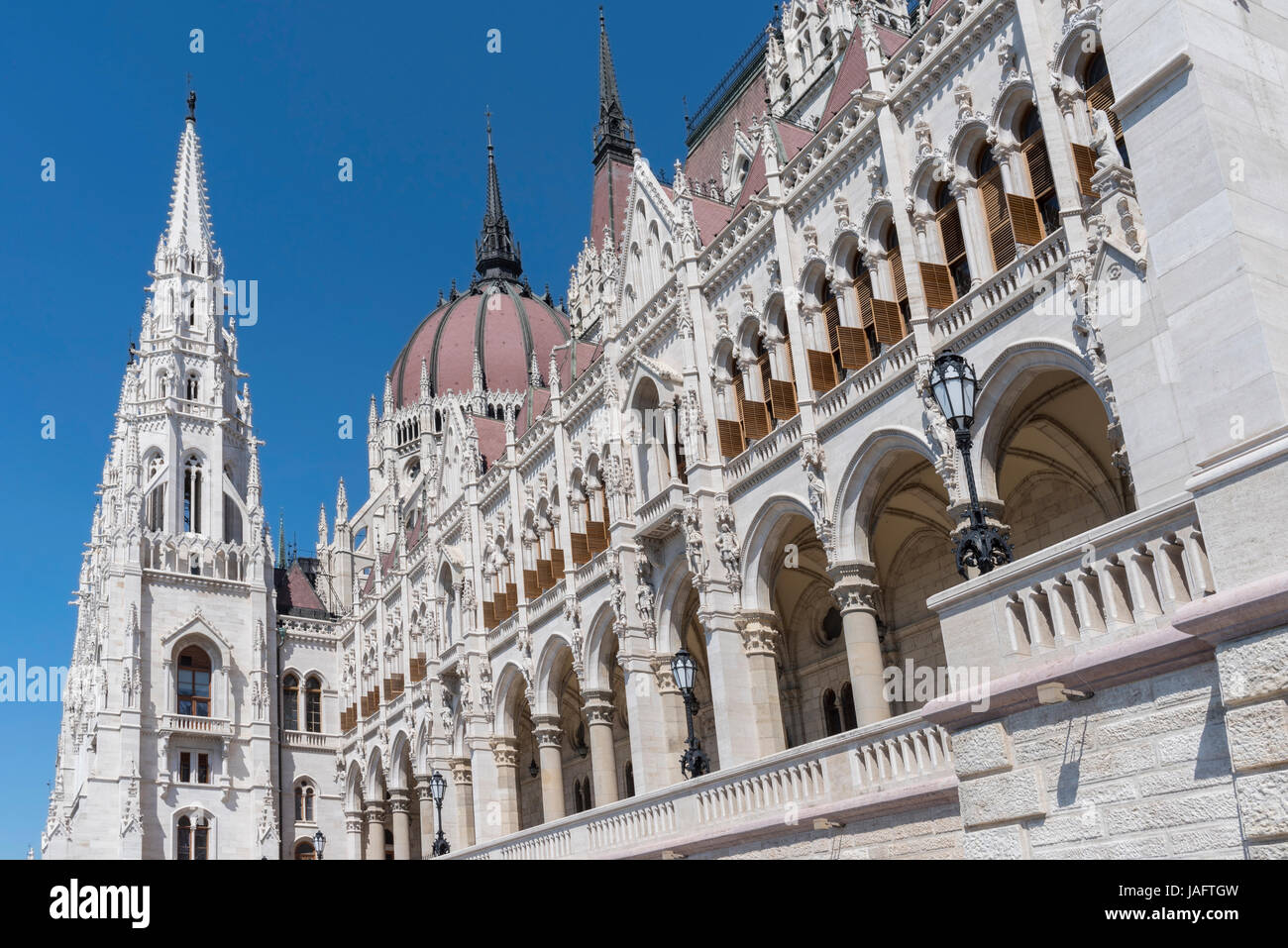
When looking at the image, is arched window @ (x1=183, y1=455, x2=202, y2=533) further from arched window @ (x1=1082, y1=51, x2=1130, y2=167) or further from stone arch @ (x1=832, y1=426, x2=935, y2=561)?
arched window @ (x1=1082, y1=51, x2=1130, y2=167)

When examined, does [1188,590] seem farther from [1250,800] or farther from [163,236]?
[163,236]

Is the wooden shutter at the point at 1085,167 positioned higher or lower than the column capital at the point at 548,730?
higher

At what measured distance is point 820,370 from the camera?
2603cm

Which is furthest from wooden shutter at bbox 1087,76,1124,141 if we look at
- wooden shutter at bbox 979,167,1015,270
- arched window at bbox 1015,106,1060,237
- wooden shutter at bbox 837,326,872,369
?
wooden shutter at bbox 837,326,872,369

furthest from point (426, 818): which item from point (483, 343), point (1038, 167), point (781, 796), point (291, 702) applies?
point (483, 343)

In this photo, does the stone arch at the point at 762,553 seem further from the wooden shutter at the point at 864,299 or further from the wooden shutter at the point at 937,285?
the wooden shutter at the point at 937,285

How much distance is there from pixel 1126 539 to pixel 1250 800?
2039 mm

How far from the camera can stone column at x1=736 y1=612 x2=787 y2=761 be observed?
2622 centimetres

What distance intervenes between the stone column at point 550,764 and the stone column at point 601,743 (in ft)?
6.39

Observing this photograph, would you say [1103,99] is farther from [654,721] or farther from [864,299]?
[654,721]

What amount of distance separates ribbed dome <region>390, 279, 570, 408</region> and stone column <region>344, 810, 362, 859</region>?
25694mm

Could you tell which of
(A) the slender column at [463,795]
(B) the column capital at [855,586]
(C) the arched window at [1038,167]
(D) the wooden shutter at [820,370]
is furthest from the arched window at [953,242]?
(A) the slender column at [463,795]

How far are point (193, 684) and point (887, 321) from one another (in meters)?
35.9

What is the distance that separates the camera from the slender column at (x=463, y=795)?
39.2 metres
